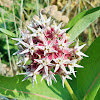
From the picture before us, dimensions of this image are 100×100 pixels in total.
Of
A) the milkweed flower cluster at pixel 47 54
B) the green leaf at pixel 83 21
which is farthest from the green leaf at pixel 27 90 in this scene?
the green leaf at pixel 83 21

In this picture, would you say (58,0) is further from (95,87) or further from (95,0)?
(95,87)

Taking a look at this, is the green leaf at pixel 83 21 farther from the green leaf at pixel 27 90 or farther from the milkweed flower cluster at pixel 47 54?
the green leaf at pixel 27 90

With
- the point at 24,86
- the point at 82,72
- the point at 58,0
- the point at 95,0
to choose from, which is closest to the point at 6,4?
the point at 24,86

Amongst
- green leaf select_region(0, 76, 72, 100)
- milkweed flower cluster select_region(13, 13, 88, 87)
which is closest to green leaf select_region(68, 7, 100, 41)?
milkweed flower cluster select_region(13, 13, 88, 87)

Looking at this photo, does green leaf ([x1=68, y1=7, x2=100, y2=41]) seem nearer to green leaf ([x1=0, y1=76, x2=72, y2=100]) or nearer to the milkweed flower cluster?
the milkweed flower cluster

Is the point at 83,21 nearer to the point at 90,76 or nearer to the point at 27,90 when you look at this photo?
the point at 90,76

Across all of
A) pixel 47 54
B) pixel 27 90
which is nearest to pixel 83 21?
pixel 47 54

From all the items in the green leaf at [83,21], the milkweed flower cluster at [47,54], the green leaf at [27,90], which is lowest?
the green leaf at [27,90]
